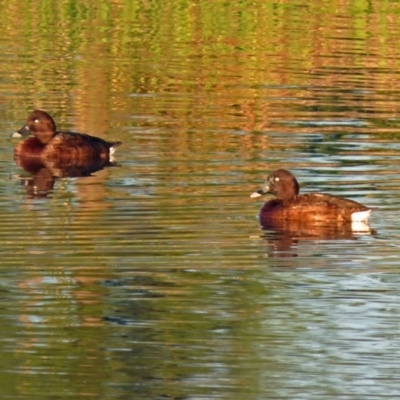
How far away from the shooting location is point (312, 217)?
13953mm

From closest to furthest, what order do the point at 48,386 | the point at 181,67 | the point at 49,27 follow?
the point at 48,386 < the point at 181,67 < the point at 49,27

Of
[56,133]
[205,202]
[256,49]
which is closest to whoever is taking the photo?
[205,202]

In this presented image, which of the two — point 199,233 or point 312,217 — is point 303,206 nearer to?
point 312,217

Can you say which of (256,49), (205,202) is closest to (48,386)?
(205,202)

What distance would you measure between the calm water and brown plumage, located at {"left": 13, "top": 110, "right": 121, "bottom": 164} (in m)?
0.22

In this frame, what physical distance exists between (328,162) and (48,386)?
7.65 meters

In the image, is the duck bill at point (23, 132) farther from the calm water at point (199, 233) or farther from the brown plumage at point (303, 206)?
the brown plumage at point (303, 206)

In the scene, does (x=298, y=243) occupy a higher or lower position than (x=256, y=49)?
lower

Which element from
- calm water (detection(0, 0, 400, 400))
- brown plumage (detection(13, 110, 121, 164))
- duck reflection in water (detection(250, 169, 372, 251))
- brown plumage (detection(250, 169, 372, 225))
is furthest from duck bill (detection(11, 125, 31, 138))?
duck reflection in water (detection(250, 169, 372, 251))

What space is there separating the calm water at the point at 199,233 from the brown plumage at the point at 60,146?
221mm

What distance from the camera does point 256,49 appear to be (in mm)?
26156

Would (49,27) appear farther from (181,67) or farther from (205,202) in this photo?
(205,202)

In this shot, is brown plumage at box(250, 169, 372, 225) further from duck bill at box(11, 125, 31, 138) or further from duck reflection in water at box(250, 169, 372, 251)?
duck bill at box(11, 125, 31, 138)

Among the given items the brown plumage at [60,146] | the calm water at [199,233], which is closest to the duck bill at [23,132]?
the brown plumage at [60,146]
